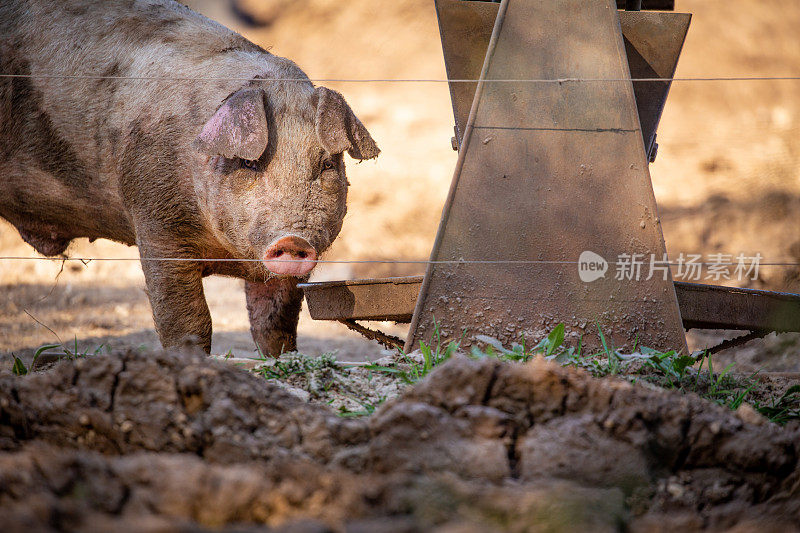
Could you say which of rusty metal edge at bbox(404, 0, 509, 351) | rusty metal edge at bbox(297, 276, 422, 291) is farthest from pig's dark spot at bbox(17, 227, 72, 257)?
rusty metal edge at bbox(404, 0, 509, 351)

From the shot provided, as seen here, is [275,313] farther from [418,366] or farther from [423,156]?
[423,156]

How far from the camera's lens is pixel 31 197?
4.29 meters

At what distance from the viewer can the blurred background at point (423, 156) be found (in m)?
7.14

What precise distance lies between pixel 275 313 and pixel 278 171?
1038 mm

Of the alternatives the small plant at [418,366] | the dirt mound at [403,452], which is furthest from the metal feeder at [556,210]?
the dirt mound at [403,452]

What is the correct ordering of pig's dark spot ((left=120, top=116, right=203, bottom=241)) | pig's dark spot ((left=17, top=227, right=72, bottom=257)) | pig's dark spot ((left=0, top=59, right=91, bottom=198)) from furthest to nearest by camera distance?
pig's dark spot ((left=17, top=227, right=72, bottom=257)) → pig's dark spot ((left=0, top=59, right=91, bottom=198)) → pig's dark spot ((left=120, top=116, right=203, bottom=241))

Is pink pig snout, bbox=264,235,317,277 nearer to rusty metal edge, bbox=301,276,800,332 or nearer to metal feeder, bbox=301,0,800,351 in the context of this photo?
rusty metal edge, bbox=301,276,800,332

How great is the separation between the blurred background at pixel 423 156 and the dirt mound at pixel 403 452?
470cm

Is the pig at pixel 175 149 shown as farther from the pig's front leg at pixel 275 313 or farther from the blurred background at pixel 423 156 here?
the blurred background at pixel 423 156

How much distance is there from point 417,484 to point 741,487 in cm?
70

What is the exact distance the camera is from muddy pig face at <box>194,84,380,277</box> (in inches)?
134

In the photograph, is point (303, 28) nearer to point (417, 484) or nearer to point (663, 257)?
point (663, 257)

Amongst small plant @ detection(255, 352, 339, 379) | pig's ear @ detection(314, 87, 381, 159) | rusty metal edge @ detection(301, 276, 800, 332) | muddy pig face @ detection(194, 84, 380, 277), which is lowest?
small plant @ detection(255, 352, 339, 379)

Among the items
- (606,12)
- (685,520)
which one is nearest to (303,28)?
(606,12)
